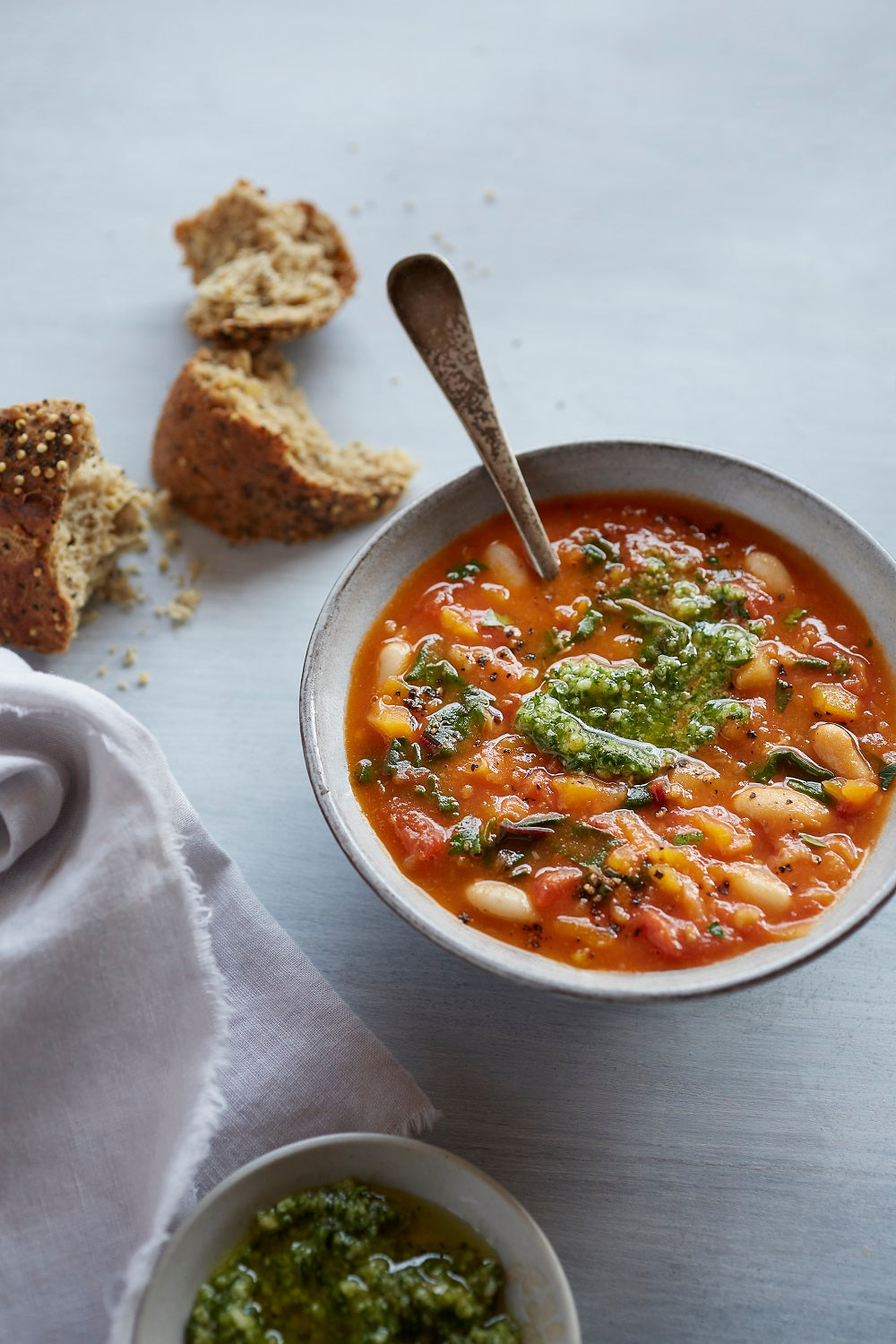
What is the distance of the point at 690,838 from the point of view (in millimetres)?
3021

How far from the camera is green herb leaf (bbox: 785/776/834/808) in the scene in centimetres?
309

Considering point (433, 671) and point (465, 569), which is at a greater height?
point (465, 569)

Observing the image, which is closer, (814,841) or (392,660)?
(814,841)

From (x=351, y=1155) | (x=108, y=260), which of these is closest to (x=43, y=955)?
(x=351, y=1155)

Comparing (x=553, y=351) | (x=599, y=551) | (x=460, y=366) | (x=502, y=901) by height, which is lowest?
(x=502, y=901)

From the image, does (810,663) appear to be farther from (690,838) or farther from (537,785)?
(537,785)

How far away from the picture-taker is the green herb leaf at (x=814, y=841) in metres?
3.03

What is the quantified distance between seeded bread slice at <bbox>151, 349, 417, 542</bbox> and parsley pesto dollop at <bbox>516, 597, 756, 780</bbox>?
3.59 feet

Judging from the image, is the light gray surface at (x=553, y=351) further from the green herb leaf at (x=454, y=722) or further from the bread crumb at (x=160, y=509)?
the green herb leaf at (x=454, y=722)

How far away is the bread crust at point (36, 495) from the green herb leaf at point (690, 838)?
1.95 m

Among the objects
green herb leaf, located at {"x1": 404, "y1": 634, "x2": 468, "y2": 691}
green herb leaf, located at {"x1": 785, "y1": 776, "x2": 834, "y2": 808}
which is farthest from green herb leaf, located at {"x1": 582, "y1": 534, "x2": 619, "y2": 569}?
green herb leaf, located at {"x1": 785, "y1": 776, "x2": 834, "y2": 808}

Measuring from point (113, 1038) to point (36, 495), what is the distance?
5.29 ft

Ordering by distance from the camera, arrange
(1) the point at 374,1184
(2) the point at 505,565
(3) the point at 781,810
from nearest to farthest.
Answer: (1) the point at 374,1184 < (3) the point at 781,810 < (2) the point at 505,565

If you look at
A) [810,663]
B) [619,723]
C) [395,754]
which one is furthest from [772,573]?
[395,754]
